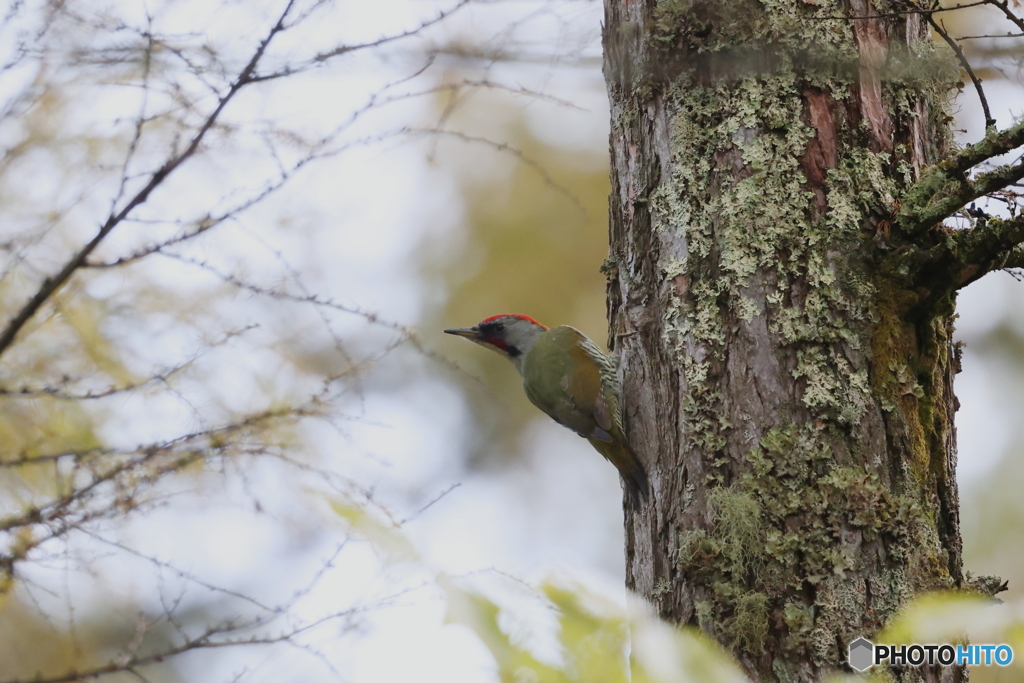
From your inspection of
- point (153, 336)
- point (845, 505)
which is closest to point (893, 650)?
point (845, 505)

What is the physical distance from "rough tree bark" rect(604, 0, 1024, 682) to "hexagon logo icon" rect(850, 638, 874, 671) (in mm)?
22

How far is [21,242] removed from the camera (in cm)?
291

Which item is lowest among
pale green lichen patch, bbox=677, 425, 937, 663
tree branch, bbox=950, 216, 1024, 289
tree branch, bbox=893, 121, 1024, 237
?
pale green lichen patch, bbox=677, 425, 937, 663

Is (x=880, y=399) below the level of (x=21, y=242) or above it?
below

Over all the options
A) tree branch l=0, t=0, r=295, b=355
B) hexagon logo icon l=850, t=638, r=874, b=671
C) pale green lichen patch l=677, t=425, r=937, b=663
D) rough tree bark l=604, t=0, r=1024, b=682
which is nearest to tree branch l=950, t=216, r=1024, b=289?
rough tree bark l=604, t=0, r=1024, b=682

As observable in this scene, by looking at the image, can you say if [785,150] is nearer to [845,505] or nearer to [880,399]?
[880,399]

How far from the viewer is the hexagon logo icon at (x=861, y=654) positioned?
1.89 metres

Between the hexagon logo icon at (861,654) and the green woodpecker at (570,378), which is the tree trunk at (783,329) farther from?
the green woodpecker at (570,378)

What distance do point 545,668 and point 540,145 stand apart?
5616mm

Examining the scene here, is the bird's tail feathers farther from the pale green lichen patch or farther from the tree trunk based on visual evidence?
the pale green lichen patch

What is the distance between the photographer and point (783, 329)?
2199 mm

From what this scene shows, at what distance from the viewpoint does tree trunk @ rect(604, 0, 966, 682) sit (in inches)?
79.3

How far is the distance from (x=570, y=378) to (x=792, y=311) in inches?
60.3

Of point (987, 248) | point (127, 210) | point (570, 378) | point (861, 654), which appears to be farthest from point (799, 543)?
point (127, 210)
